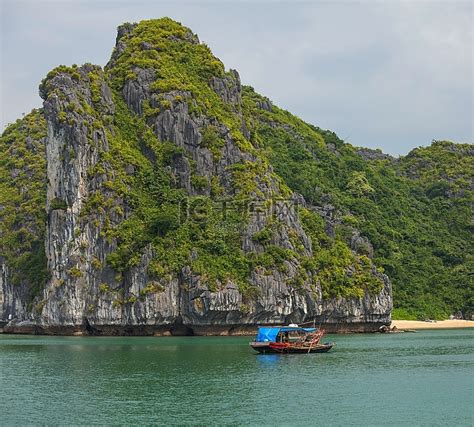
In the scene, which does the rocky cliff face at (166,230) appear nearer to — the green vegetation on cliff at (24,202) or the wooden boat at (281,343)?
the green vegetation on cliff at (24,202)

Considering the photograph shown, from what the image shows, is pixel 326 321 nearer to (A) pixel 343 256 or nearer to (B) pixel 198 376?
(A) pixel 343 256

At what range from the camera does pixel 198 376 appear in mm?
46844

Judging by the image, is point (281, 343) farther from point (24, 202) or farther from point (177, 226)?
point (24, 202)

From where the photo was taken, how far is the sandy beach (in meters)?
104

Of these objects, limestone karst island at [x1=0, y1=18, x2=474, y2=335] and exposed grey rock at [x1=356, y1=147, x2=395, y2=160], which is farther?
exposed grey rock at [x1=356, y1=147, x2=395, y2=160]

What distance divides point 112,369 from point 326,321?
45.3 meters

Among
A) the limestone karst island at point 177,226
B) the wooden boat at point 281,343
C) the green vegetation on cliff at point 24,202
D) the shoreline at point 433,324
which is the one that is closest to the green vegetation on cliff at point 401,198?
the limestone karst island at point 177,226

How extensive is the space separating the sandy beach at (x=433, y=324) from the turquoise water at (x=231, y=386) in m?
36.6

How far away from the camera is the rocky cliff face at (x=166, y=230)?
8288cm

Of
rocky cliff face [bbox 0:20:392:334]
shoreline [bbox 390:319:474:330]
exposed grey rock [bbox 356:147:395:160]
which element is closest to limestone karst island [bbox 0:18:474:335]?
rocky cliff face [bbox 0:20:392:334]

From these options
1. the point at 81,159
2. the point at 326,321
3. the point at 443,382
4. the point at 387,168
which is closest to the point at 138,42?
the point at 81,159

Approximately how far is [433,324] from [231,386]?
2709 inches

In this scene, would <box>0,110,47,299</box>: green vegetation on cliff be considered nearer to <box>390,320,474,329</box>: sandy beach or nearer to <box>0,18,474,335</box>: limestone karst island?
<box>0,18,474,335</box>: limestone karst island

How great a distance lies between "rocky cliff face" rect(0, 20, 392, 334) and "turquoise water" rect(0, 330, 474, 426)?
1552cm
